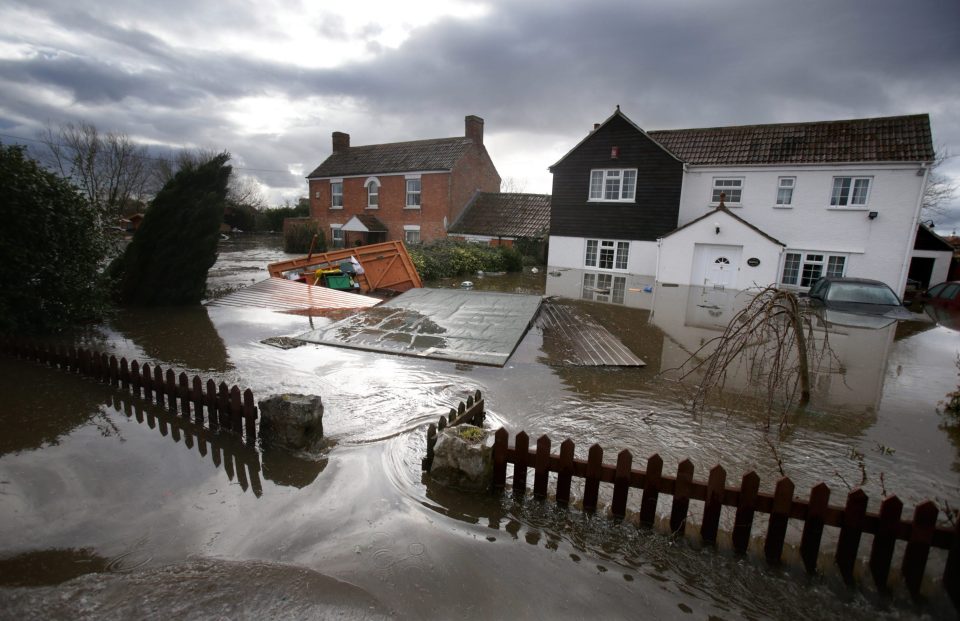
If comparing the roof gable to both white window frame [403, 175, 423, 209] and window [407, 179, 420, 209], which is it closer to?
white window frame [403, 175, 423, 209]

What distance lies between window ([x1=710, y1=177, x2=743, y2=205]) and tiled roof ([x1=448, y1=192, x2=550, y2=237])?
9889 millimetres

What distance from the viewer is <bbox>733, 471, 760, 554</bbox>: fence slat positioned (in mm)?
3615

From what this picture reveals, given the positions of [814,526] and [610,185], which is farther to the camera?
[610,185]

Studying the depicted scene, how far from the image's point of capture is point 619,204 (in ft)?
80.1

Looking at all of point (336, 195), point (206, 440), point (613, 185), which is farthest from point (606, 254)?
point (206, 440)

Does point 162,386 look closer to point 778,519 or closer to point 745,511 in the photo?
point 745,511

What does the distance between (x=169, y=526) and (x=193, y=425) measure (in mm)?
2195

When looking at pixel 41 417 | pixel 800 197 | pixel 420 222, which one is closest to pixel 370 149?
pixel 420 222

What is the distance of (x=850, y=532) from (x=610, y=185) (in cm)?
2312

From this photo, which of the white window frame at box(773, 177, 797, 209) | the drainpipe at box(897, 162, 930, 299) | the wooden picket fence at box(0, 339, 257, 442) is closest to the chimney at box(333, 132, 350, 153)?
the white window frame at box(773, 177, 797, 209)

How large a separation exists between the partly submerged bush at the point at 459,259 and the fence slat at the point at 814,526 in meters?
18.0

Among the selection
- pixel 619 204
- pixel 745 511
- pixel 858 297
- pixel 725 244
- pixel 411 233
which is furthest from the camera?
pixel 411 233

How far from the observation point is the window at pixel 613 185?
79.3 feet

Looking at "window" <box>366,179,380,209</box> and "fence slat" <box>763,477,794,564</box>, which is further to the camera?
"window" <box>366,179,380,209</box>
